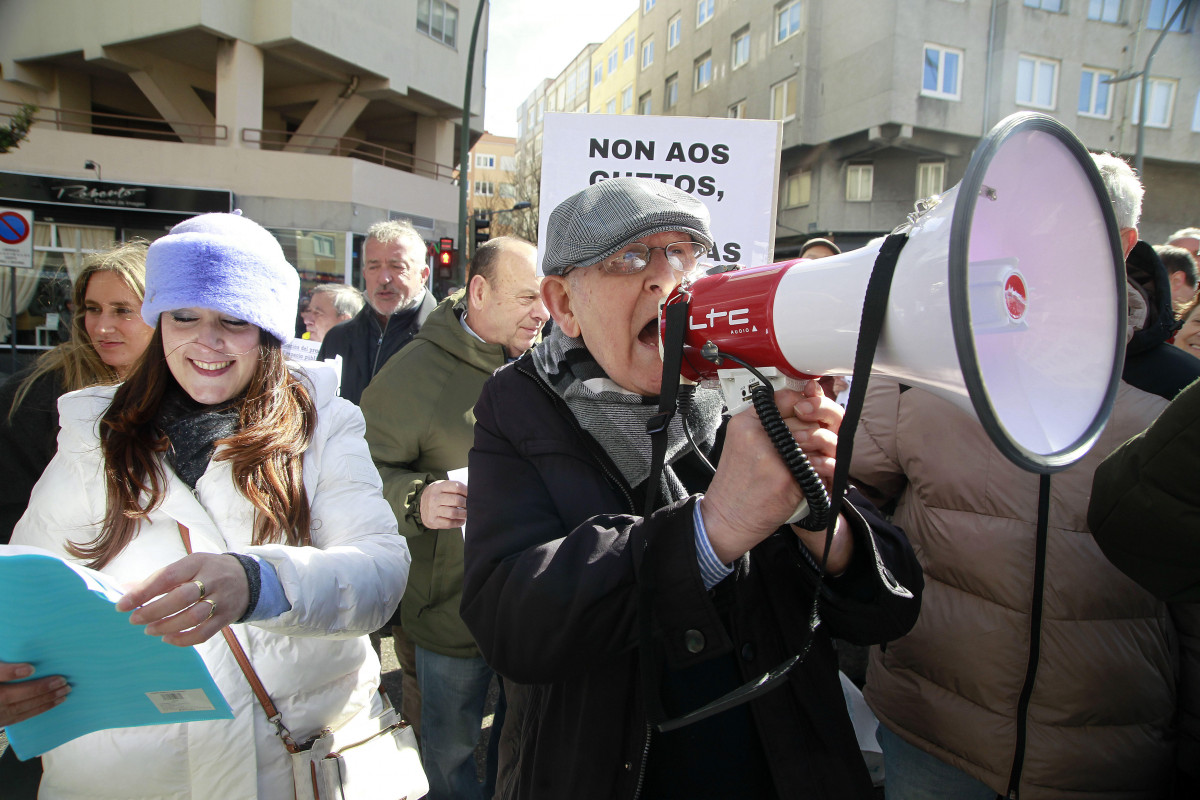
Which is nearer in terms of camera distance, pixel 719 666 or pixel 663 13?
pixel 719 666

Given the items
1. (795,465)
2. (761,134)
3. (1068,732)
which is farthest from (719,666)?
(761,134)

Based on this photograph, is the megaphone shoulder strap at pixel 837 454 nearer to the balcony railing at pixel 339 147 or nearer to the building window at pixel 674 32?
the balcony railing at pixel 339 147

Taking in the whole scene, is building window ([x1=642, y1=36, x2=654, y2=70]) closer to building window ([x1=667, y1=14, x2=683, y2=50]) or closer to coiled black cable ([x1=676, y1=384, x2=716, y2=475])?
building window ([x1=667, y1=14, x2=683, y2=50])

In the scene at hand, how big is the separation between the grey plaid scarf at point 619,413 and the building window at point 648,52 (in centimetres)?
3282

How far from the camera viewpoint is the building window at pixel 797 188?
20750 millimetres

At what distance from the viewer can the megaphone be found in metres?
0.75

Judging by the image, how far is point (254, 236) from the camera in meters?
1.71

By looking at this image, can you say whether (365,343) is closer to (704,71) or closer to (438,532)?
(438,532)

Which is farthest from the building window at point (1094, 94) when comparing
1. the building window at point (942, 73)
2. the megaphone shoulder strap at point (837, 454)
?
the megaphone shoulder strap at point (837, 454)

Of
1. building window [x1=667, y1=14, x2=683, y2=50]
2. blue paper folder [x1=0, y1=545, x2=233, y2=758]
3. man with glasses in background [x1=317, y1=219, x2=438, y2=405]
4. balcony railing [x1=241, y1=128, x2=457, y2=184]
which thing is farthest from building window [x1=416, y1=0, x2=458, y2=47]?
blue paper folder [x1=0, y1=545, x2=233, y2=758]

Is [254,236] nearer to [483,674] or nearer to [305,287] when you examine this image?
[483,674]

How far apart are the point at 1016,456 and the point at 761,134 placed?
253cm

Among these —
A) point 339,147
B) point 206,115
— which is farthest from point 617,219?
point 206,115

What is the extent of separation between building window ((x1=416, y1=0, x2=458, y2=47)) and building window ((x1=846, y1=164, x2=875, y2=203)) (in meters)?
11.6
